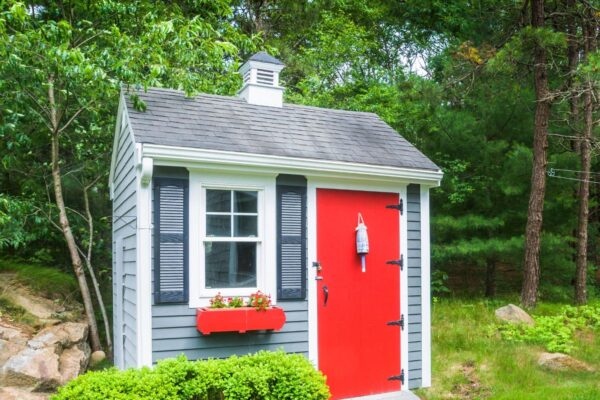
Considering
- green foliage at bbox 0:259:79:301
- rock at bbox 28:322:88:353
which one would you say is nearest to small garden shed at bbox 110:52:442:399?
rock at bbox 28:322:88:353

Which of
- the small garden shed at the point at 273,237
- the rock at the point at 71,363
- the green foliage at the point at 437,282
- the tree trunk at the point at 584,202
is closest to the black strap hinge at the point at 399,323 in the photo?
the small garden shed at the point at 273,237

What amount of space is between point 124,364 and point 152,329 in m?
1.50

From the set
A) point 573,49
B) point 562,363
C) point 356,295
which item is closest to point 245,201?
point 356,295

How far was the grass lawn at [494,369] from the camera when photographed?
5441mm

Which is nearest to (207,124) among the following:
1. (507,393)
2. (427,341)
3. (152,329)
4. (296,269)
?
(296,269)

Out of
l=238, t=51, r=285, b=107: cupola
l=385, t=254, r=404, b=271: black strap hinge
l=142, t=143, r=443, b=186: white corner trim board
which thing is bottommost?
l=385, t=254, r=404, b=271: black strap hinge

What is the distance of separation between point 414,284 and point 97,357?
14.6 feet

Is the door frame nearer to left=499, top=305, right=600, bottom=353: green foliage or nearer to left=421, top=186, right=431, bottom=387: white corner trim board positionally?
left=421, top=186, right=431, bottom=387: white corner trim board

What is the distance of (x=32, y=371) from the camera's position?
4996 millimetres

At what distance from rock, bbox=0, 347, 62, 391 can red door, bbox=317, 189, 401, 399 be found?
8.48 ft

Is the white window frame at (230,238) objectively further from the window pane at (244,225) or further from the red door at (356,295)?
the red door at (356,295)

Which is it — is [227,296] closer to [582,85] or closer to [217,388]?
[217,388]

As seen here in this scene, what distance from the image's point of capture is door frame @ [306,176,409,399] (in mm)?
5258

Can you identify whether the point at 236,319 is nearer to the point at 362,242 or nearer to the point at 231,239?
the point at 231,239
